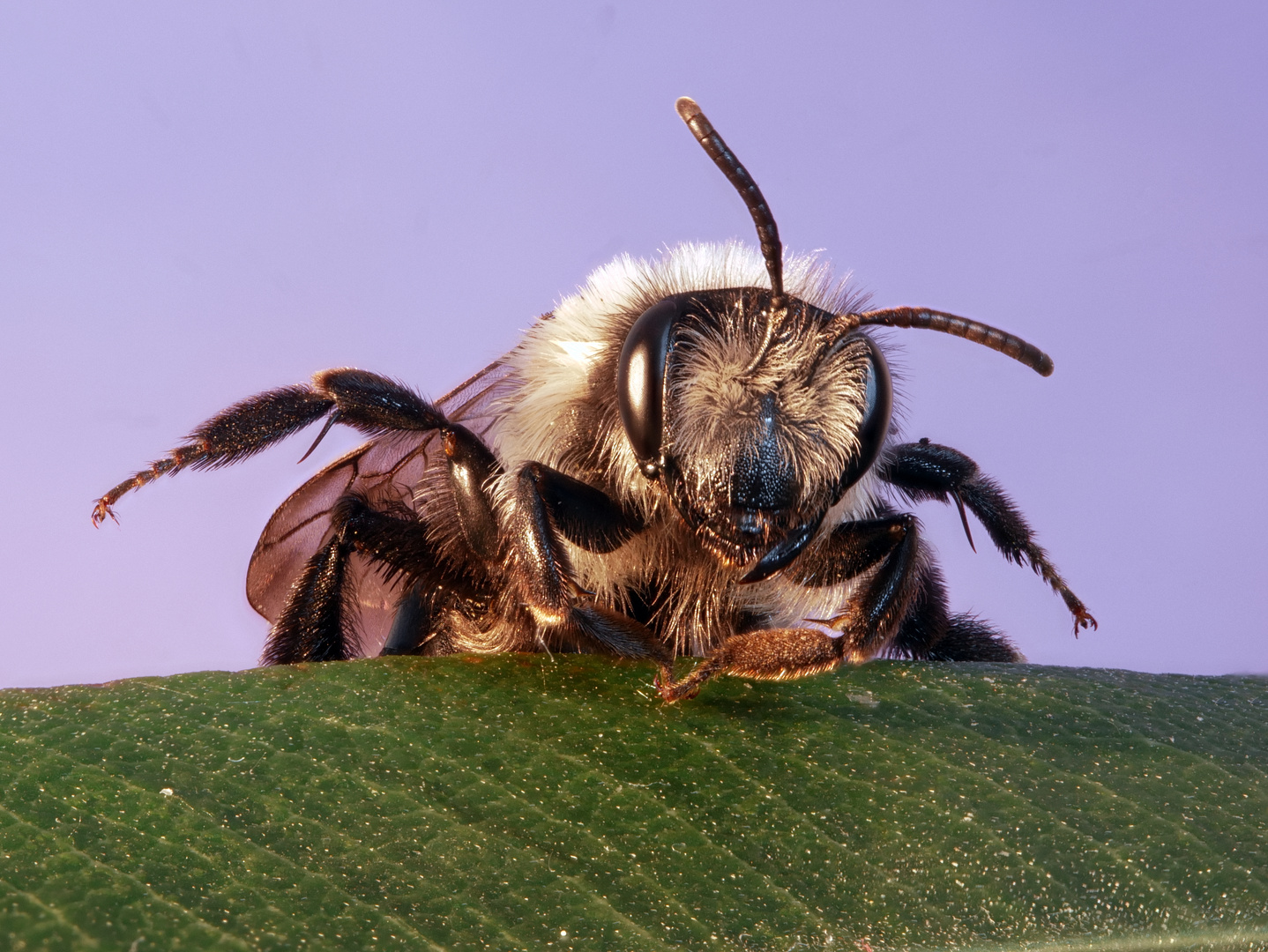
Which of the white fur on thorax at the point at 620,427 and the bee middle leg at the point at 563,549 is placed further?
the white fur on thorax at the point at 620,427

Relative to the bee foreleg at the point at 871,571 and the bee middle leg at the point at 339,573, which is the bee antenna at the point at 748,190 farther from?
the bee middle leg at the point at 339,573

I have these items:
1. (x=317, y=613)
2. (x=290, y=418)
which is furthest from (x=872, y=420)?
(x=317, y=613)

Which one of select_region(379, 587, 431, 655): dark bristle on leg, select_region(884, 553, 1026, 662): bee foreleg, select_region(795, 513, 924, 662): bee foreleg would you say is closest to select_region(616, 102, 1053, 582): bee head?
select_region(795, 513, 924, 662): bee foreleg

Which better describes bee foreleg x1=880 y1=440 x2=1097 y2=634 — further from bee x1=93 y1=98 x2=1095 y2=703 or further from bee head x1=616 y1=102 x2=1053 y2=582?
bee head x1=616 y1=102 x2=1053 y2=582

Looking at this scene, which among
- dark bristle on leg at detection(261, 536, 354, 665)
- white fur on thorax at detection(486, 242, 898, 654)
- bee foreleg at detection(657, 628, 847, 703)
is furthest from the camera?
dark bristle on leg at detection(261, 536, 354, 665)

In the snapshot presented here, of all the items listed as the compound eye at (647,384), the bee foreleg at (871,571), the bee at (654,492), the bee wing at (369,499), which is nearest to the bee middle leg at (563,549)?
the bee at (654,492)

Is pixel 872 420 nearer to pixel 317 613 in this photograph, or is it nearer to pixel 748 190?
pixel 748 190

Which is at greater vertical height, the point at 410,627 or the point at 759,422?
the point at 759,422

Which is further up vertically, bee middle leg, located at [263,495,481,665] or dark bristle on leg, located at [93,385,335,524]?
dark bristle on leg, located at [93,385,335,524]
